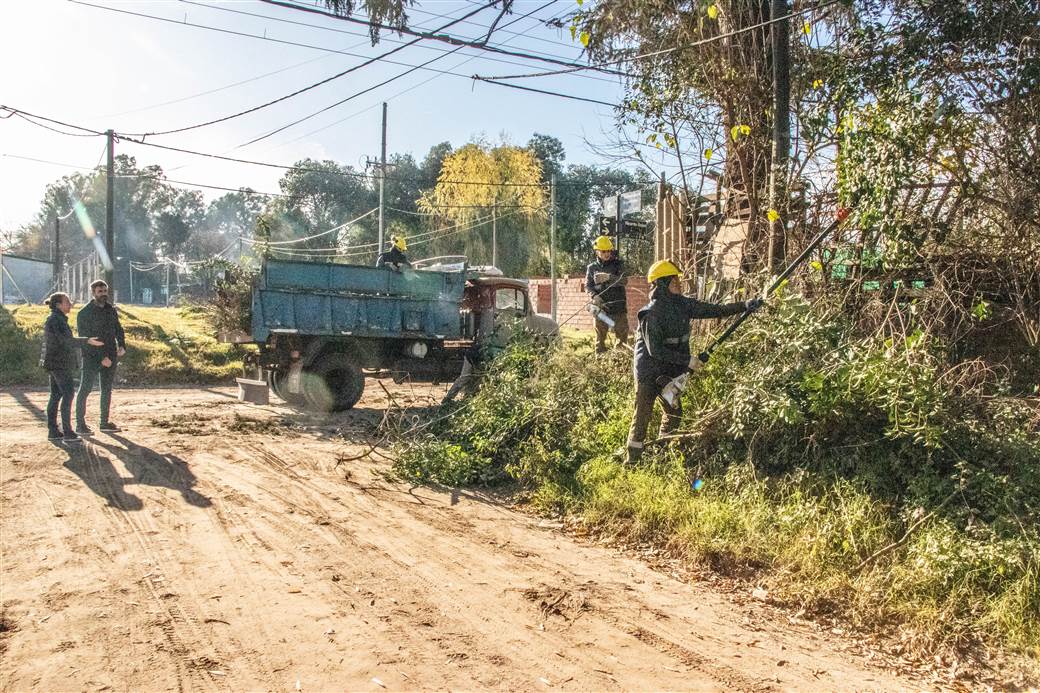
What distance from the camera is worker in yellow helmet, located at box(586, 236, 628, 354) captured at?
8.85 meters

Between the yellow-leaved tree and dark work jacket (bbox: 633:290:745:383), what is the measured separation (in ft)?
103

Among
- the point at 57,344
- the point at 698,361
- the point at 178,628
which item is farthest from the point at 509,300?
the point at 178,628

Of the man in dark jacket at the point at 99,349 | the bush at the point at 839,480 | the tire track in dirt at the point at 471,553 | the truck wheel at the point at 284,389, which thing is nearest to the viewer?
the tire track in dirt at the point at 471,553

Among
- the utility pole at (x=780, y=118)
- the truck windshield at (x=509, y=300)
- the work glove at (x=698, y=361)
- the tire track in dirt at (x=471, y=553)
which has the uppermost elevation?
the utility pole at (x=780, y=118)

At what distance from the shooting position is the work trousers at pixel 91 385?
8.48 m

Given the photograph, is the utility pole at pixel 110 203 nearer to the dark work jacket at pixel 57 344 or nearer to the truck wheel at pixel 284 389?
the truck wheel at pixel 284 389

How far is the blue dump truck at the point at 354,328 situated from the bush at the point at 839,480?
12.2 feet

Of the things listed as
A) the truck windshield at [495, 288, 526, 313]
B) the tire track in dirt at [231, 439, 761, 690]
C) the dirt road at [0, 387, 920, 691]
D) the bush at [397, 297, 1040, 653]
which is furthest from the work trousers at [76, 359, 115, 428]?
the truck windshield at [495, 288, 526, 313]

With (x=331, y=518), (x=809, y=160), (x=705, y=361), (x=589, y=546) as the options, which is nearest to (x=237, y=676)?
(x=331, y=518)

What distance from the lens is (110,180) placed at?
71.6ft

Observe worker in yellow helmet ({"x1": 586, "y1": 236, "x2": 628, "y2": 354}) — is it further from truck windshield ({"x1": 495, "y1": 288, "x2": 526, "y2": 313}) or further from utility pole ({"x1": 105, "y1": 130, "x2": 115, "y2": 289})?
utility pole ({"x1": 105, "y1": 130, "x2": 115, "y2": 289})

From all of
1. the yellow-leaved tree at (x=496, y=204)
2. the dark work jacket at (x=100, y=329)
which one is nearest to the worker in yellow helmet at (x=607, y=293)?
the dark work jacket at (x=100, y=329)

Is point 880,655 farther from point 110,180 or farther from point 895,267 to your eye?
point 110,180

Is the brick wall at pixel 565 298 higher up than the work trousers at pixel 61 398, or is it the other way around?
the brick wall at pixel 565 298
